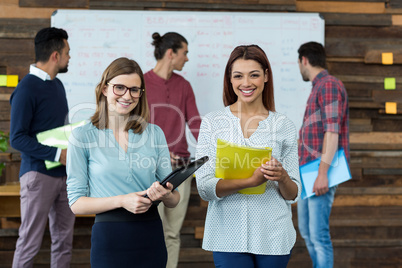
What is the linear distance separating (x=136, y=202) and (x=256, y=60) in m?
0.67

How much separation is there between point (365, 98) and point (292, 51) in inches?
28.3

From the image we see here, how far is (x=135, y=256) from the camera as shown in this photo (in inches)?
59.2

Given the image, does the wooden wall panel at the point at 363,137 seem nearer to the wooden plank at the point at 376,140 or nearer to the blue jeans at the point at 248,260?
the wooden plank at the point at 376,140

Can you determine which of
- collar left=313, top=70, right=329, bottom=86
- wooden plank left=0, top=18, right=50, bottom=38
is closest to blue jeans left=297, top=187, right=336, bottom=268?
collar left=313, top=70, right=329, bottom=86

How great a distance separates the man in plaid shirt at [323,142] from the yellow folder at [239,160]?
1.10 meters

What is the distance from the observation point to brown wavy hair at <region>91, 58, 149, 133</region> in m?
1.58

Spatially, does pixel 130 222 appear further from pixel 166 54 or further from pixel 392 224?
pixel 392 224

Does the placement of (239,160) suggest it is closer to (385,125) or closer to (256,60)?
(256,60)

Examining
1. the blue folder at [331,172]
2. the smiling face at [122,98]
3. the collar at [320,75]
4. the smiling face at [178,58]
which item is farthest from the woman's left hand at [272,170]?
the smiling face at [178,58]

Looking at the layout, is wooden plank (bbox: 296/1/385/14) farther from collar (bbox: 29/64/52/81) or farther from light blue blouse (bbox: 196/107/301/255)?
light blue blouse (bbox: 196/107/301/255)

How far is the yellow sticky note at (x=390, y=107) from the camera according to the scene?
359 cm

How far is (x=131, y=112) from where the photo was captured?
164 centimetres

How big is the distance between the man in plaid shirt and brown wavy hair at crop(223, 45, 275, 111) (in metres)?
0.96

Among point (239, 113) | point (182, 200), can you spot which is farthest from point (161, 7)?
point (239, 113)
